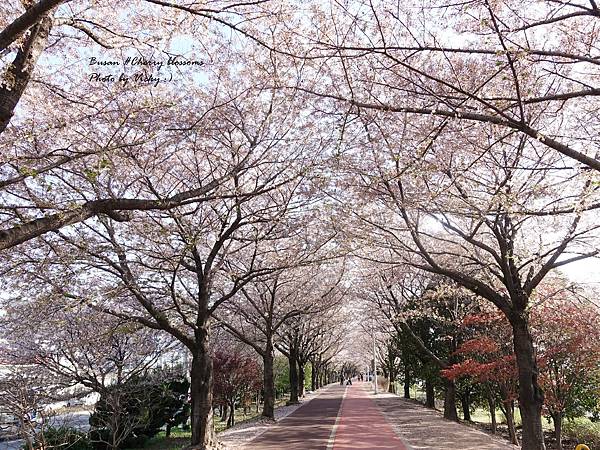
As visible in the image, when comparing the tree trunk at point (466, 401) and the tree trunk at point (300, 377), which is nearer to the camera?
the tree trunk at point (466, 401)

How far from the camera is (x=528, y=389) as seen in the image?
916 cm

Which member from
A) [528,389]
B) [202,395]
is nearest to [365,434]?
[202,395]

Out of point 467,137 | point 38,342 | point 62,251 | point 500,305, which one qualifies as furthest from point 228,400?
point 467,137

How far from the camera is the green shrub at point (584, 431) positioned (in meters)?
12.6

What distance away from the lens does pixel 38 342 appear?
14.4 metres

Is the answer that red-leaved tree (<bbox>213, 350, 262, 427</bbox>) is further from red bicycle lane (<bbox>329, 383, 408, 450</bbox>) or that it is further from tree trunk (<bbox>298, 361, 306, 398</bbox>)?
tree trunk (<bbox>298, 361, 306, 398</bbox>)

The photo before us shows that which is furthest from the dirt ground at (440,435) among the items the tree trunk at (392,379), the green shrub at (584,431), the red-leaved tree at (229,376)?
the tree trunk at (392,379)

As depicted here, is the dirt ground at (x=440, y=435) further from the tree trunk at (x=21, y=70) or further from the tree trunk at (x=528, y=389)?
the tree trunk at (x=21, y=70)

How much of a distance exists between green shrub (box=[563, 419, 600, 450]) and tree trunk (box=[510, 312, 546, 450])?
4.81 meters

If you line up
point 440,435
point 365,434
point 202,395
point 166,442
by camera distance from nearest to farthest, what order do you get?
1. point 202,395
2. point 440,435
3. point 365,434
4. point 166,442

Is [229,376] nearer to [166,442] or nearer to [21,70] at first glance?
[166,442]

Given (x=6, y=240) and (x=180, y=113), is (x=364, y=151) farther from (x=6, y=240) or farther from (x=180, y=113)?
(x=6, y=240)

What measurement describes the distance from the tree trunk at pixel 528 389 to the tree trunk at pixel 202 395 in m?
6.56

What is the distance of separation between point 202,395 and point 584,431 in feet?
36.3
